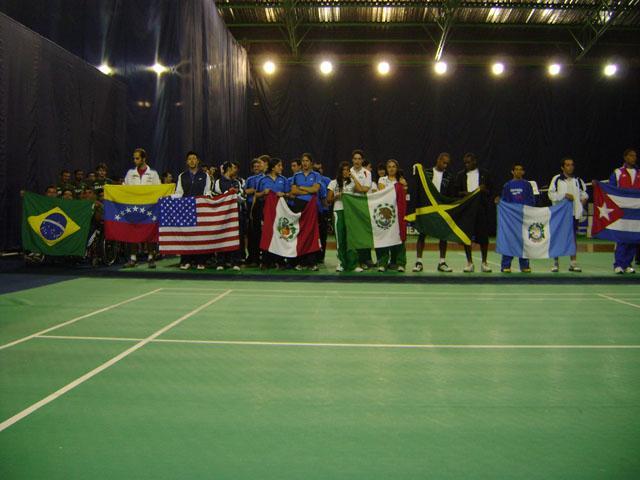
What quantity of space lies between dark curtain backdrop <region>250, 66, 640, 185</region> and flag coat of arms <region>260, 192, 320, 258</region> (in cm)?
1232

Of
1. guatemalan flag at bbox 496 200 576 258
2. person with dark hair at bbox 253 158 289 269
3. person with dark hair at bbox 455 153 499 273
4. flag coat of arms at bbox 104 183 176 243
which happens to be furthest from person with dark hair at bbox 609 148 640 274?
flag coat of arms at bbox 104 183 176 243

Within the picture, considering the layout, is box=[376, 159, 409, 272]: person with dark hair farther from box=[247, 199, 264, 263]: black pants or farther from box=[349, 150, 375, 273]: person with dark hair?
box=[247, 199, 264, 263]: black pants

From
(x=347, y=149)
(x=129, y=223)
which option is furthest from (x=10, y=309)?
(x=347, y=149)

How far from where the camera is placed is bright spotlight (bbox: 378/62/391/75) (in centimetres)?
2128

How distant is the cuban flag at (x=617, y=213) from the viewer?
379 inches

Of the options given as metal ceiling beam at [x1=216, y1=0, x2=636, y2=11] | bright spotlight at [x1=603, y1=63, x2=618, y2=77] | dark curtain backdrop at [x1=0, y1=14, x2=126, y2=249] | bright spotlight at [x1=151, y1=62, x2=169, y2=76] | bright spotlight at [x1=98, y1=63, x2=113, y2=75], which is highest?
metal ceiling beam at [x1=216, y1=0, x2=636, y2=11]

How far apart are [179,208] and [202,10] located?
778 cm

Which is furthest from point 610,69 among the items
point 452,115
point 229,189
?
point 229,189

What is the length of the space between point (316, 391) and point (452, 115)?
65.1 feet

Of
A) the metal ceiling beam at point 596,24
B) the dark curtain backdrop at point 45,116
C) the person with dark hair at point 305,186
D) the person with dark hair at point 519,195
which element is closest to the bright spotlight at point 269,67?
the dark curtain backdrop at point 45,116

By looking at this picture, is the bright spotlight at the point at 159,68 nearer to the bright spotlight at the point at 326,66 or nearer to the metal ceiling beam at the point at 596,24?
the bright spotlight at the point at 326,66

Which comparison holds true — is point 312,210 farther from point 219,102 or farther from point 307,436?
point 219,102

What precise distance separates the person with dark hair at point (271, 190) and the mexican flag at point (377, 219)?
3.95 feet

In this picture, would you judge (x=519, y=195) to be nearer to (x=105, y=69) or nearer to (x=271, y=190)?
(x=271, y=190)
